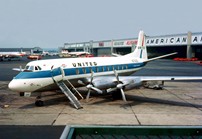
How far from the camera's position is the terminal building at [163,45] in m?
86.8

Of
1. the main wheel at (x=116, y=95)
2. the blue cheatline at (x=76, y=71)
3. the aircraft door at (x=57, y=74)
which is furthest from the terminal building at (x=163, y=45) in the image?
the aircraft door at (x=57, y=74)

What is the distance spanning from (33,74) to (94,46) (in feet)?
432

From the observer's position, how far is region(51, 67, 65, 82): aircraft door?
68.2 ft

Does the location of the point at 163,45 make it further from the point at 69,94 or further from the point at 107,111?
the point at 107,111

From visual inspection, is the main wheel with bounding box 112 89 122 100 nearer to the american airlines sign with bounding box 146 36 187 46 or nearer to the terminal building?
the terminal building

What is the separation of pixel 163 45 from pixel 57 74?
82401mm

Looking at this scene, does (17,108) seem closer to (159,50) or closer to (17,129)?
(17,129)

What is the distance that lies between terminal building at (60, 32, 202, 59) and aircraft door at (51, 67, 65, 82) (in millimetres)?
70216

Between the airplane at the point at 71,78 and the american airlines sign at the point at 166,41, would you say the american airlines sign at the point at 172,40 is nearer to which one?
the american airlines sign at the point at 166,41

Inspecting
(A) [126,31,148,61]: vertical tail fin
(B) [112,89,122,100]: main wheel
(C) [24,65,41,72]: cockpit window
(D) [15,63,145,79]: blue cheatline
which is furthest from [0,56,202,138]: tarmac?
(A) [126,31,148,61]: vertical tail fin

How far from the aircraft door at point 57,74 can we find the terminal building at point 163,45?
7022 cm

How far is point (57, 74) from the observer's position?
2098cm

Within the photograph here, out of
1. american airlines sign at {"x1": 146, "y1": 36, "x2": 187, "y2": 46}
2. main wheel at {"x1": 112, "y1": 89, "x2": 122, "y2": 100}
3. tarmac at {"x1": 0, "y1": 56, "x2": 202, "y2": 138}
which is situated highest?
american airlines sign at {"x1": 146, "y1": 36, "x2": 187, "y2": 46}

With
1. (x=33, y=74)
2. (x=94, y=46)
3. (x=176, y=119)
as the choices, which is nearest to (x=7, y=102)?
(x=33, y=74)
